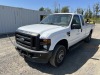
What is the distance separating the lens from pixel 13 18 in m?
14.4

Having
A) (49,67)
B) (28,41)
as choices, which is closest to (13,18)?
(28,41)

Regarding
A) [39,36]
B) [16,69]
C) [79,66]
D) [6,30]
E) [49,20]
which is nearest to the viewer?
[39,36]

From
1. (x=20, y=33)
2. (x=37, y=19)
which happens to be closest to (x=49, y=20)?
(x=20, y=33)

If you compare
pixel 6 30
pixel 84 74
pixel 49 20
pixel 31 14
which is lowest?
pixel 84 74

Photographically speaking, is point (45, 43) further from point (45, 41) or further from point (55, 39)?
point (55, 39)

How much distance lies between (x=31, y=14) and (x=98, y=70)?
45.5 ft

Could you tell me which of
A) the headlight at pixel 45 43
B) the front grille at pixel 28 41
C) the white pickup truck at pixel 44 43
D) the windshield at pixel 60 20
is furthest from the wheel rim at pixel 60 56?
the windshield at pixel 60 20

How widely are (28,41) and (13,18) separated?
1091 cm

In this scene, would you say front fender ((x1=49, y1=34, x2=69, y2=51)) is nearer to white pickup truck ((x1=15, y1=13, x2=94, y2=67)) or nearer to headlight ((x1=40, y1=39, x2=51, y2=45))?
white pickup truck ((x1=15, y1=13, x2=94, y2=67))

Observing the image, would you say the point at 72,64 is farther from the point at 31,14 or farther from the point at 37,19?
the point at 37,19

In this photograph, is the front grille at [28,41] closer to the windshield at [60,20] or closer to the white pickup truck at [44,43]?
the white pickup truck at [44,43]

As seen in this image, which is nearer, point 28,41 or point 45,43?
point 45,43

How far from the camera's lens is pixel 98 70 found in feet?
15.2

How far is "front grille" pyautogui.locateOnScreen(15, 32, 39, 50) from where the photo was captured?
13.4 feet
